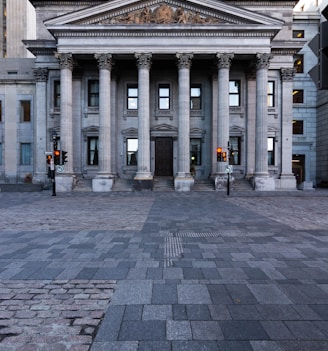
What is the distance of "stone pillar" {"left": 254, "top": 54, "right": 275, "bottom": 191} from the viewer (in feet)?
85.4

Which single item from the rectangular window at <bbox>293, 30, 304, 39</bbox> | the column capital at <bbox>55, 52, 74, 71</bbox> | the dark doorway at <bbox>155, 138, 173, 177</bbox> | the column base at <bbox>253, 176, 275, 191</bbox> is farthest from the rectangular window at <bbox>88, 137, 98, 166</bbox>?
the rectangular window at <bbox>293, 30, 304, 39</bbox>

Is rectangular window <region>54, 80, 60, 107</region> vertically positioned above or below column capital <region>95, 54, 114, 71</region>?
below

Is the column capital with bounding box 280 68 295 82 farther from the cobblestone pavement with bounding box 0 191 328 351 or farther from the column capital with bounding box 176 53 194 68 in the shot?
the cobblestone pavement with bounding box 0 191 328 351

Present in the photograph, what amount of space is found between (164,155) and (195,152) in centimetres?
334

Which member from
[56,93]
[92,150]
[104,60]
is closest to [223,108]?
[104,60]

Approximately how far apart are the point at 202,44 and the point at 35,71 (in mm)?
16866

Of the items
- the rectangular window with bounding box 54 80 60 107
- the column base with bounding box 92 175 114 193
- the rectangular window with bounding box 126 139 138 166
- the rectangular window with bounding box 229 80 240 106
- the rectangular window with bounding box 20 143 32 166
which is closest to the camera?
the column base with bounding box 92 175 114 193

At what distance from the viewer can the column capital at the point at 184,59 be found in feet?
84.6

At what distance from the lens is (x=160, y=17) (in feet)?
86.0

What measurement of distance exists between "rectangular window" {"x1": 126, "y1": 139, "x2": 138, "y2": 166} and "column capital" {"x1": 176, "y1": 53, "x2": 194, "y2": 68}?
29.3 ft

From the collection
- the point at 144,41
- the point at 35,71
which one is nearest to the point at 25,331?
the point at 144,41

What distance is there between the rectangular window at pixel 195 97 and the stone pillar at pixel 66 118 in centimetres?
1224

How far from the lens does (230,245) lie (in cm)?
691

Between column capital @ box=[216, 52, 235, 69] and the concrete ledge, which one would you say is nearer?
column capital @ box=[216, 52, 235, 69]
